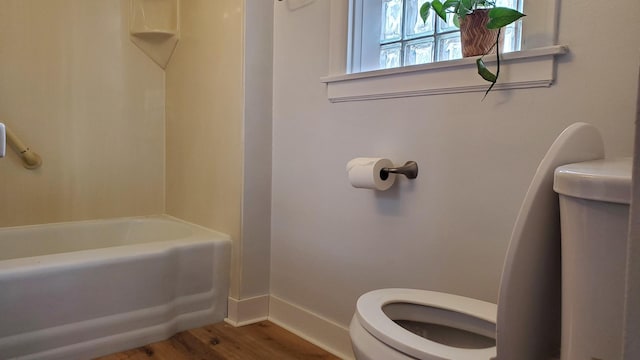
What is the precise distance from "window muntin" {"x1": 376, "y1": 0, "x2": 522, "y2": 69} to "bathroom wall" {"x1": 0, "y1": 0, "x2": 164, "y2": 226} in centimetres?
158

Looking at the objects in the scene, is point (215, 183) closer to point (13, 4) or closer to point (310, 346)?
point (310, 346)

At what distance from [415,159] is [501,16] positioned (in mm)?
520

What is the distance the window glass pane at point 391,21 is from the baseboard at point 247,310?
4.42ft

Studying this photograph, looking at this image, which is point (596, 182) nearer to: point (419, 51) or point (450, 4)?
point (450, 4)

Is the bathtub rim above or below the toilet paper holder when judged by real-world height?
below

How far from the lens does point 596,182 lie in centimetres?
61

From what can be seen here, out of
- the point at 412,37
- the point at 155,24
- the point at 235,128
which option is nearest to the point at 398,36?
the point at 412,37

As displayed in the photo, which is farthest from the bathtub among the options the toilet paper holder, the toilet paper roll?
the toilet paper holder

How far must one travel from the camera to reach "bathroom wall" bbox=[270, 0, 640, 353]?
1119 millimetres

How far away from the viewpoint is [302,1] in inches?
78.4

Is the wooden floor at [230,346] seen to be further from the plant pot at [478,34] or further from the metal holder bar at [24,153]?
the plant pot at [478,34]

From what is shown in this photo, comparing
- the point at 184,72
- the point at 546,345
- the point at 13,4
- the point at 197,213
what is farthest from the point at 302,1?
the point at 546,345

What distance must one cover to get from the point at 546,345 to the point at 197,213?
1.99 metres

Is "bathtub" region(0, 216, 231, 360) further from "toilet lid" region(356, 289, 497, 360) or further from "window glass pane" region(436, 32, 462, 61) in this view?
"window glass pane" region(436, 32, 462, 61)
